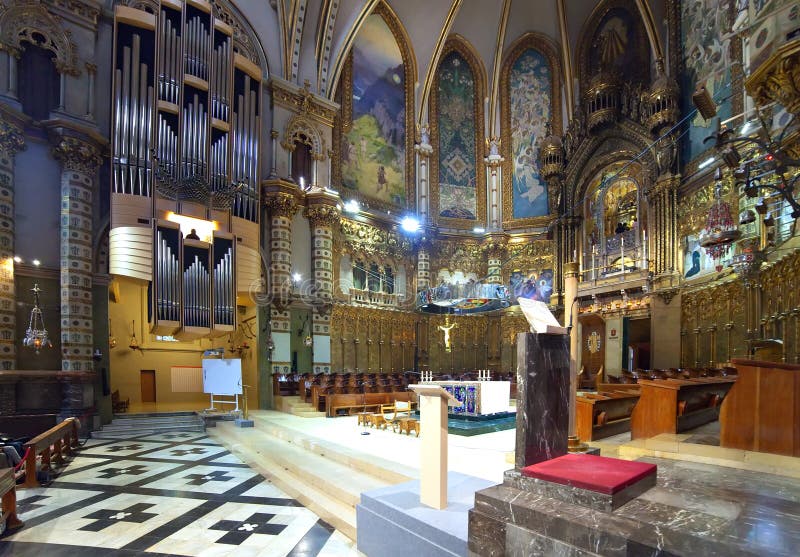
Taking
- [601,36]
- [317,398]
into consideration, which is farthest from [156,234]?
[601,36]

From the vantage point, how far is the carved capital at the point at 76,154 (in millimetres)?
10844

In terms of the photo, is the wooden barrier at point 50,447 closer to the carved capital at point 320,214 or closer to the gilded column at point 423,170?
the carved capital at point 320,214

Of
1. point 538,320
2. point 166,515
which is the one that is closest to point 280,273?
point 166,515

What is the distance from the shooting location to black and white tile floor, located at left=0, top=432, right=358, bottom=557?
14.3ft

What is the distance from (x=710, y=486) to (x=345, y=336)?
13503 millimetres

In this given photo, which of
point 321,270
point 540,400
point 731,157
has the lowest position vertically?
point 540,400

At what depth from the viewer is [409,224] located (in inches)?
744

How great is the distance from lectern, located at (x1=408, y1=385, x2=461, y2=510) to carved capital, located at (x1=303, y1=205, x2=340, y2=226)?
1227 cm

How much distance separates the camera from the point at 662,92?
50.0 ft

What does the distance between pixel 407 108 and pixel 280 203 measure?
860cm

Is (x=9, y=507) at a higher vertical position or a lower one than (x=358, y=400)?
higher

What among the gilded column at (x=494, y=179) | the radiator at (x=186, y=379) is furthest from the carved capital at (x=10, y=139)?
the gilded column at (x=494, y=179)

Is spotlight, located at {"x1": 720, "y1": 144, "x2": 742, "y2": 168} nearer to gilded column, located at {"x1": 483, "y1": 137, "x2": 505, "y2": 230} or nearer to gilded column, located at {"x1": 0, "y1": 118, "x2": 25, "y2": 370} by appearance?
gilded column, located at {"x1": 0, "y1": 118, "x2": 25, "y2": 370}

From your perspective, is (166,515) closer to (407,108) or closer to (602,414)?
(602,414)
